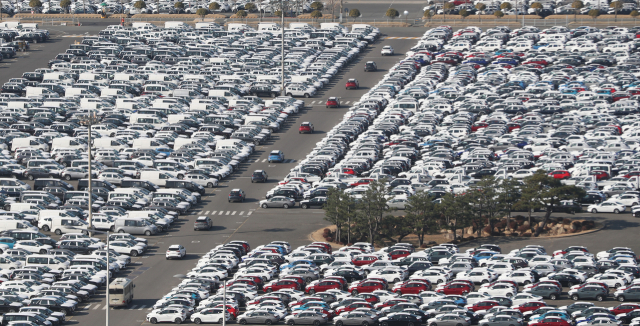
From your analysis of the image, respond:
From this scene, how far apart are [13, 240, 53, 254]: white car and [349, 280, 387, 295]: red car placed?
2689 cm

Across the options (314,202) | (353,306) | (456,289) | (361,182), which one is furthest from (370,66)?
(353,306)

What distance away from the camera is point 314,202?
356 feet

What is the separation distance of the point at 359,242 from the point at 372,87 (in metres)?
56.0

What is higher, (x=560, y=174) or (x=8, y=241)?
(x=560, y=174)

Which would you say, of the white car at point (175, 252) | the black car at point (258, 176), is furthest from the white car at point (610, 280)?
the black car at point (258, 176)

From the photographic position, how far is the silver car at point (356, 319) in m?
78.0

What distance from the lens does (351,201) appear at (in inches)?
3932

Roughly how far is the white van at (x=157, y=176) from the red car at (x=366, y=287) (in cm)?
3431

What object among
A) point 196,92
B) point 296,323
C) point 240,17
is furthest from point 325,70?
point 296,323

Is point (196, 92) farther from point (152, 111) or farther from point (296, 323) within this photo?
point (296, 323)

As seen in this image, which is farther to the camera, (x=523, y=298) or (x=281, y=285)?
(x=281, y=285)

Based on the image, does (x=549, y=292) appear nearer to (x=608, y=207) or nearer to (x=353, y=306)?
(x=353, y=306)

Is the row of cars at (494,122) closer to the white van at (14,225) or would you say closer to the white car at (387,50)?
the white car at (387,50)

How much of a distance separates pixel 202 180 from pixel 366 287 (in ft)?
112
